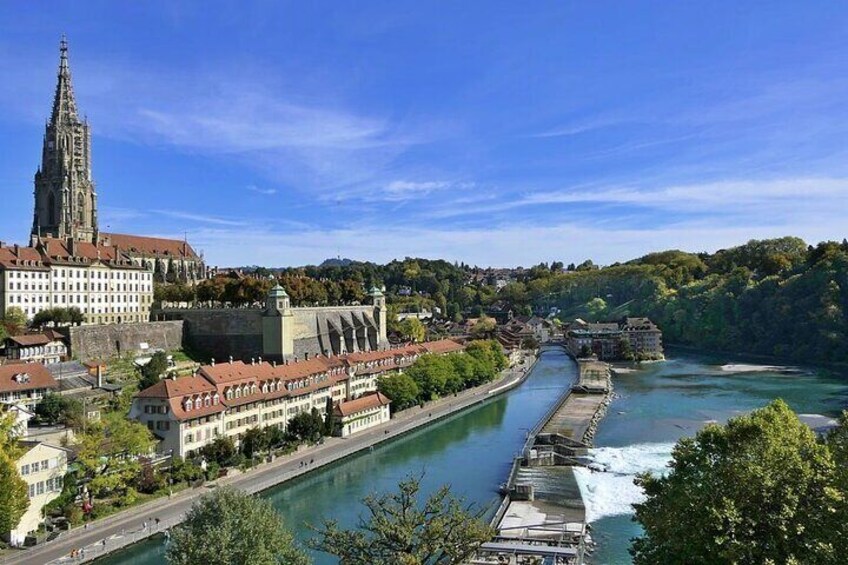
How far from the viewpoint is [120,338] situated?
141ft

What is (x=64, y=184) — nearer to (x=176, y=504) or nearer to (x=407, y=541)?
(x=176, y=504)

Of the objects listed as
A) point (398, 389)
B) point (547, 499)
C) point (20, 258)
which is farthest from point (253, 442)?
point (20, 258)

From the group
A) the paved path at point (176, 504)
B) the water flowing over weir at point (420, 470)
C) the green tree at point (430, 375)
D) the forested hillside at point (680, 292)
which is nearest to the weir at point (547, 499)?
the water flowing over weir at point (420, 470)

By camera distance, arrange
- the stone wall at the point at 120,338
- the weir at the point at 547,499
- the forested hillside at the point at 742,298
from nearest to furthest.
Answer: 1. the weir at the point at 547,499
2. the stone wall at the point at 120,338
3. the forested hillside at the point at 742,298

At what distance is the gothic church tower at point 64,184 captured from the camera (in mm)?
57062

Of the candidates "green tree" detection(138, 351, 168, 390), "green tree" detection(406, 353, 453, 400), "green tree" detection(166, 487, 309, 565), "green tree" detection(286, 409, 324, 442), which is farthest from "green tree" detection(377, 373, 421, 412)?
"green tree" detection(166, 487, 309, 565)

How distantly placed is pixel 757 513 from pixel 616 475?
55.8 feet

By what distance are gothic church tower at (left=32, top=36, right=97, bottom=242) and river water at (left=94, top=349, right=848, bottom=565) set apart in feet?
113

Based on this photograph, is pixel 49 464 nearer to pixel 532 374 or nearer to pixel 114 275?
pixel 114 275

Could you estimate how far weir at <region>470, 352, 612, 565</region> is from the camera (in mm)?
20812

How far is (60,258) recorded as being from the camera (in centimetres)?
4553

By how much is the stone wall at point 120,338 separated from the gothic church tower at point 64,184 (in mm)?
14981

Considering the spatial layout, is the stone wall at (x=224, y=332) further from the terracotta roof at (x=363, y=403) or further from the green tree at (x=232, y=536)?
the green tree at (x=232, y=536)

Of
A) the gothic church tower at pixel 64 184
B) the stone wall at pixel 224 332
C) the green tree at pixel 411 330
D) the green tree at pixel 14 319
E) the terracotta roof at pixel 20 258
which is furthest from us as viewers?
the green tree at pixel 411 330
